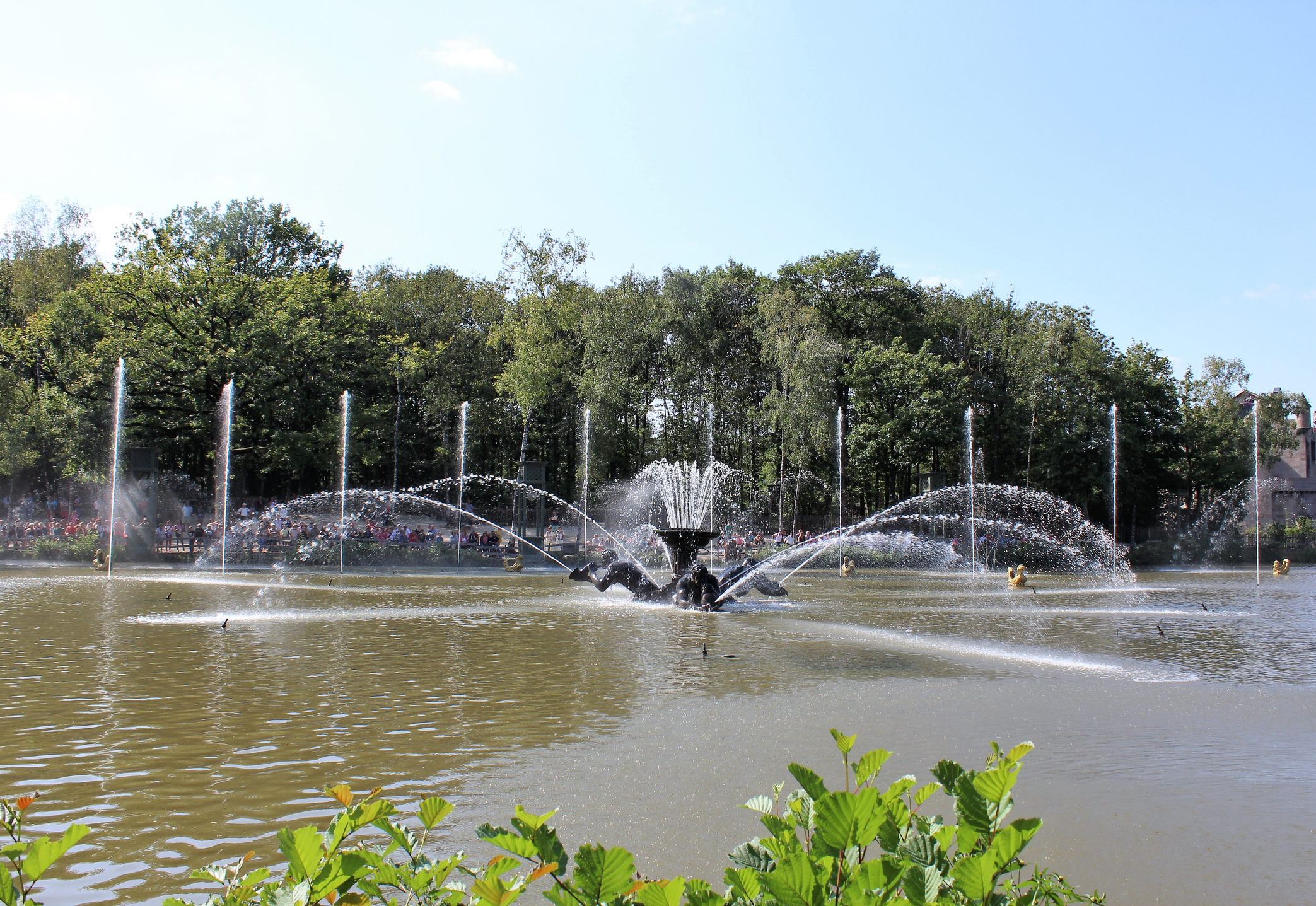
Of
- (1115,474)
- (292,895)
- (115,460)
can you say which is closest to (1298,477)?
(1115,474)

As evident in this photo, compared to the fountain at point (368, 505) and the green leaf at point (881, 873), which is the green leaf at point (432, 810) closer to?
the green leaf at point (881, 873)

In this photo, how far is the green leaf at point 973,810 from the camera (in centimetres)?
235

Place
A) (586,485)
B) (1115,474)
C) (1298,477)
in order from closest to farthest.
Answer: (1115,474)
(586,485)
(1298,477)

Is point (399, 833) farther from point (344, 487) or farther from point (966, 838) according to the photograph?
point (344, 487)

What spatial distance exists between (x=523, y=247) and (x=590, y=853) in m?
50.6

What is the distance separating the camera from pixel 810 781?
7.86ft

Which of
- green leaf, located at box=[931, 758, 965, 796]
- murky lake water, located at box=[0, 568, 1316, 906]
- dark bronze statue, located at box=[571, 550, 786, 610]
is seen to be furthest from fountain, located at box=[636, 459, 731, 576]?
green leaf, located at box=[931, 758, 965, 796]

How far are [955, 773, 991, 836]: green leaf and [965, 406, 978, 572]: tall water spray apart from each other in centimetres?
3242

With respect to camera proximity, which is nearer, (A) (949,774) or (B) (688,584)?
(A) (949,774)

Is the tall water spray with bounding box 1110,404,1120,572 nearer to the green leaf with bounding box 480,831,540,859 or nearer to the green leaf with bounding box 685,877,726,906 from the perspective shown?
the green leaf with bounding box 685,877,726,906

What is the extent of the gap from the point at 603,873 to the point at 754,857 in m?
0.46

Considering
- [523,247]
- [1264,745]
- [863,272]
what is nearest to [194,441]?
[523,247]

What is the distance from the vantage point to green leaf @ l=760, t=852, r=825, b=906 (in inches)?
77.4

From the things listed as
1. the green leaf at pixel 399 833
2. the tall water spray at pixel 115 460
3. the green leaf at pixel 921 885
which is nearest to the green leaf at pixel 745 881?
the green leaf at pixel 921 885
